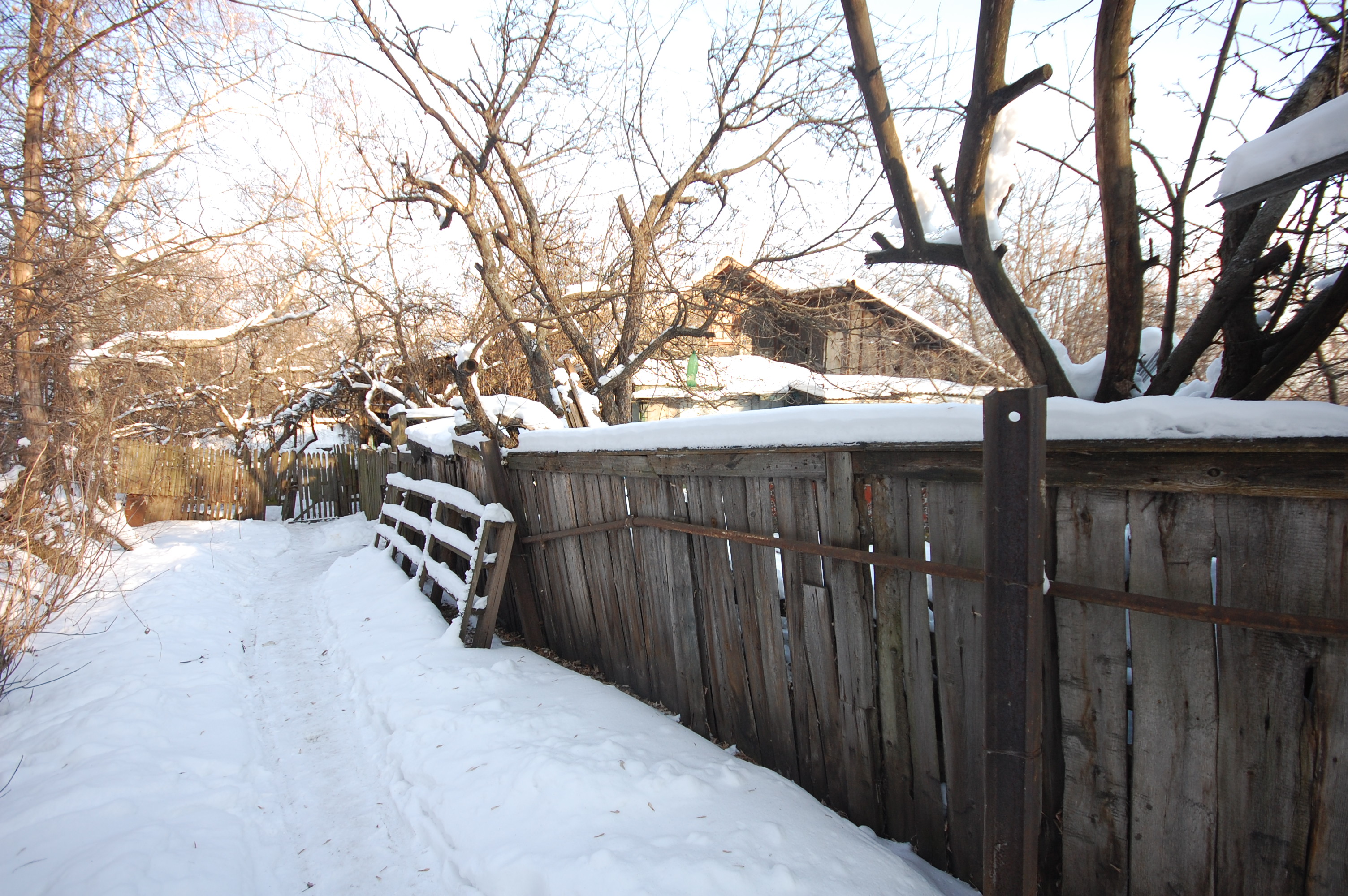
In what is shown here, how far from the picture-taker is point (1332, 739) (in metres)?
1.54

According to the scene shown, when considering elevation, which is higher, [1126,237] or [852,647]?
Result: [1126,237]

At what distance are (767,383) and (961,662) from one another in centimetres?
1185

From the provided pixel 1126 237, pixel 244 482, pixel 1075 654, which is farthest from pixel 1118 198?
pixel 244 482

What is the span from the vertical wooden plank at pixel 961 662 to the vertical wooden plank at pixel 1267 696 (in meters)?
0.64

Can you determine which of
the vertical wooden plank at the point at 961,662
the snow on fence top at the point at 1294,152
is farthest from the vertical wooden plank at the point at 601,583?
the snow on fence top at the point at 1294,152

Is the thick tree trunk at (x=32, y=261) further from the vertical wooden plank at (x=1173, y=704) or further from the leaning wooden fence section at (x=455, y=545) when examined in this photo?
the vertical wooden plank at (x=1173, y=704)

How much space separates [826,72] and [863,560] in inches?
290

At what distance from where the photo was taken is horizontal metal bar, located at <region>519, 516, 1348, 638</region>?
152 centimetres

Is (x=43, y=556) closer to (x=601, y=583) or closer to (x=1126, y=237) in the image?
(x=601, y=583)

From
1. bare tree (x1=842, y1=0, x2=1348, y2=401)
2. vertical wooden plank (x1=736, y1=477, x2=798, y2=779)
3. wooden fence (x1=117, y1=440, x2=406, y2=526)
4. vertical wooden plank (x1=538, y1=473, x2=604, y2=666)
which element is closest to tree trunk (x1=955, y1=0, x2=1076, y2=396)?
bare tree (x1=842, y1=0, x2=1348, y2=401)

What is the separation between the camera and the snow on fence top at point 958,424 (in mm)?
1532

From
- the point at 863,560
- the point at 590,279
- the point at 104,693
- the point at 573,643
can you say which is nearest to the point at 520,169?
the point at 590,279

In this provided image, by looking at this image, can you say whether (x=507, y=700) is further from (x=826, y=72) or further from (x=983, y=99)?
(x=826, y=72)

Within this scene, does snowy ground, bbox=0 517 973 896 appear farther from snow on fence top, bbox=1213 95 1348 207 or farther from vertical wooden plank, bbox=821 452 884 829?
snow on fence top, bbox=1213 95 1348 207
